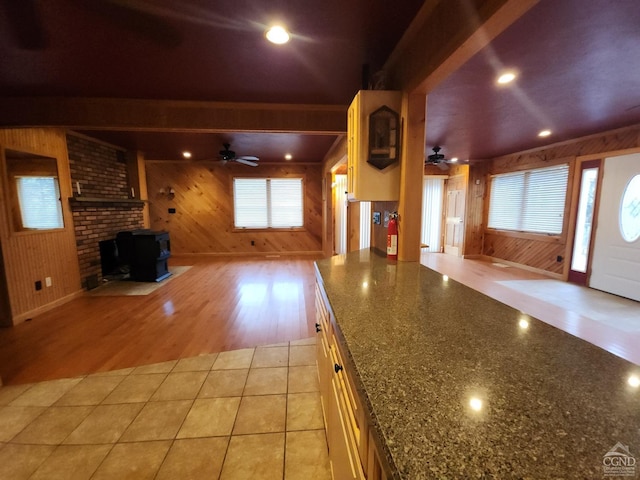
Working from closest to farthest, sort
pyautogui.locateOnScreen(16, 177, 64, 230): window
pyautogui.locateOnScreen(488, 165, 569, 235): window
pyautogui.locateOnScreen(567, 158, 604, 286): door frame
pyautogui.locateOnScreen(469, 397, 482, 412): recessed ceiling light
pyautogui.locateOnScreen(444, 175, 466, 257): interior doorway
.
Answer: pyautogui.locateOnScreen(469, 397, 482, 412): recessed ceiling light
pyautogui.locateOnScreen(16, 177, 64, 230): window
pyautogui.locateOnScreen(567, 158, 604, 286): door frame
pyautogui.locateOnScreen(488, 165, 569, 235): window
pyautogui.locateOnScreen(444, 175, 466, 257): interior doorway

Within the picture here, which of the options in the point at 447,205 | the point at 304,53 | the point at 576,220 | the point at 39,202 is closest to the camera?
the point at 304,53

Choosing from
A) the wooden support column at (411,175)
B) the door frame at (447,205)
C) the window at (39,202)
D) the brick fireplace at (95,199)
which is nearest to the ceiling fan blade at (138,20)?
the wooden support column at (411,175)

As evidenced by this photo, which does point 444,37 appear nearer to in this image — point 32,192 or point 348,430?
point 348,430

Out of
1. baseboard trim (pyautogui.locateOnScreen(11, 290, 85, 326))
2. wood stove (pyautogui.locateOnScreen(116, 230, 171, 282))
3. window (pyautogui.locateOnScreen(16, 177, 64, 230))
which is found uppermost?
window (pyautogui.locateOnScreen(16, 177, 64, 230))

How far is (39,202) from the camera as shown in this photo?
358 cm

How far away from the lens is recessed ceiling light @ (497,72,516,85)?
2.41 metres

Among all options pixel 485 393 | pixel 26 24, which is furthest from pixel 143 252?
pixel 485 393

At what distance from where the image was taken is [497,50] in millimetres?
2023

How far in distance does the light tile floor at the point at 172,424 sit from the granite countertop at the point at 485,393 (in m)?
1.06

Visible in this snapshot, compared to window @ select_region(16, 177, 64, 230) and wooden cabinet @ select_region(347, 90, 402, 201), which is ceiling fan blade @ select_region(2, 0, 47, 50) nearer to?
wooden cabinet @ select_region(347, 90, 402, 201)

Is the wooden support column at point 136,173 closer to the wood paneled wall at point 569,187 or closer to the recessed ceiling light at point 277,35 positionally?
the recessed ceiling light at point 277,35

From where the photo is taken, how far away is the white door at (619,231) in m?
3.91

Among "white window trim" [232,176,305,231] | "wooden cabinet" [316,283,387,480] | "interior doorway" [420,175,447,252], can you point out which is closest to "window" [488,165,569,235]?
"interior doorway" [420,175,447,252]

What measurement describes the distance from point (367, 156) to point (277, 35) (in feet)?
3.26
